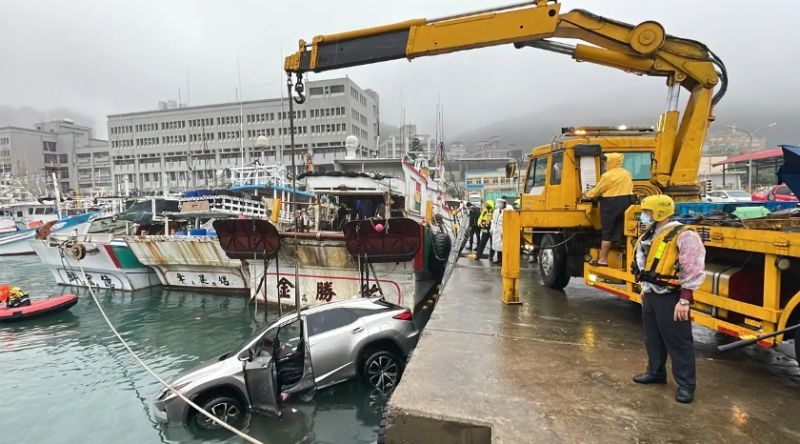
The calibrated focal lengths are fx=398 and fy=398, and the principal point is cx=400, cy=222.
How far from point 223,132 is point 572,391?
258 ft

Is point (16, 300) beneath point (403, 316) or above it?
beneath

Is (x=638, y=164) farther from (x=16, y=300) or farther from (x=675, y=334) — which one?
(x=16, y=300)

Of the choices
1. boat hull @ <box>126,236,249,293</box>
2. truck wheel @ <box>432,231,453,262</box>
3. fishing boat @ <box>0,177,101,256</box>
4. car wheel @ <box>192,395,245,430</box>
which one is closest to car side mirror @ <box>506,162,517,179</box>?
truck wheel @ <box>432,231,453,262</box>

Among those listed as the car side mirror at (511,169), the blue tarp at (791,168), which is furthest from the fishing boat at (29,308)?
the blue tarp at (791,168)

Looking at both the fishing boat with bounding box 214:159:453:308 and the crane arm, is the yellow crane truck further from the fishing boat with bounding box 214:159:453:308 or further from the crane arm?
the fishing boat with bounding box 214:159:453:308

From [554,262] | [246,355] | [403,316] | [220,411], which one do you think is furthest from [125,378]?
[554,262]

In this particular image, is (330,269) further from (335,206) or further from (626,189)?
(626,189)

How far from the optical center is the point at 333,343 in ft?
20.3

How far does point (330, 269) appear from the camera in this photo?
36.0ft

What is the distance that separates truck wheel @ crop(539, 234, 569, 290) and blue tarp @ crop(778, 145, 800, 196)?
316cm

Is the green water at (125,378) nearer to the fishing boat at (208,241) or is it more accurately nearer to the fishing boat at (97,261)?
the fishing boat at (208,241)

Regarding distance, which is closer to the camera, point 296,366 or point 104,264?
point 296,366

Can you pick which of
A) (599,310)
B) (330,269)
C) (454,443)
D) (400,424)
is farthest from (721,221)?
(330,269)

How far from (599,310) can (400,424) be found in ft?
14.4
